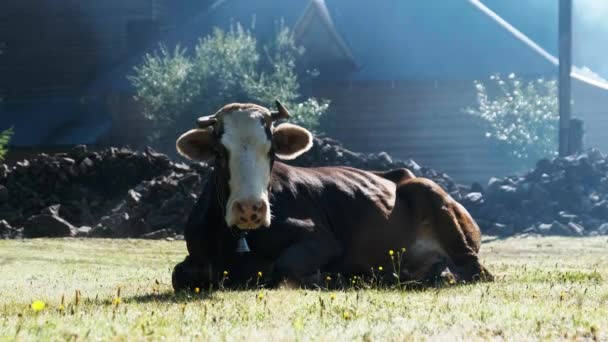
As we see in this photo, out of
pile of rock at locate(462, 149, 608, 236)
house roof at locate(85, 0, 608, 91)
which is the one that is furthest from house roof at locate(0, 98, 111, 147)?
pile of rock at locate(462, 149, 608, 236)

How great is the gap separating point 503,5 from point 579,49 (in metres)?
16.4

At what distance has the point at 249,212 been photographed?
9.12 metres

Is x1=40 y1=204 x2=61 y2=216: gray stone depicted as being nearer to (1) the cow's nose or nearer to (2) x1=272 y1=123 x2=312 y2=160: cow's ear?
(2) x1=272 y1=123 x2=312 y2=160: cow's ear

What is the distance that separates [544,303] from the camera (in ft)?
27.0

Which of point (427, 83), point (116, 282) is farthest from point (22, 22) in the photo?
point (116, 282)

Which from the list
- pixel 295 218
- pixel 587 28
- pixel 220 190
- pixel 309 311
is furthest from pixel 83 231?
pixel 587 28

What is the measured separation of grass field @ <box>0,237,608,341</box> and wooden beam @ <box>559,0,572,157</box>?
795 inches

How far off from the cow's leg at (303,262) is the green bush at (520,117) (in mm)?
29882

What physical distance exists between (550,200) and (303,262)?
17828 millimetres

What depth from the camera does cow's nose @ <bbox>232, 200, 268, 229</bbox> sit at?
359 inches

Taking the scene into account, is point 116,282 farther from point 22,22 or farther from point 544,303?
point 22,22

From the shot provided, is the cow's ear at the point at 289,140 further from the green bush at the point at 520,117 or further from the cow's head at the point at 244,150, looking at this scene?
the green bush at the point at 520,117

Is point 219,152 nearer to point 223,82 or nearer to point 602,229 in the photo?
point 602,229

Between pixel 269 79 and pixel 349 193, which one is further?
pixel 269 79
